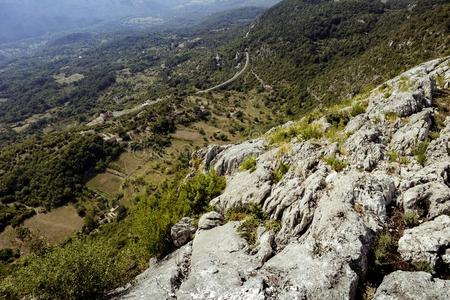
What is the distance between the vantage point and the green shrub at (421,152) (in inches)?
802

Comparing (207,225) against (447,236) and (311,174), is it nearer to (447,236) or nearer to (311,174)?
(311,174)

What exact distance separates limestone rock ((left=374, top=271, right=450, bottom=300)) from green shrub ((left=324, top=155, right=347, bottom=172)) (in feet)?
29.5

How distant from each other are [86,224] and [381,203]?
324 ft

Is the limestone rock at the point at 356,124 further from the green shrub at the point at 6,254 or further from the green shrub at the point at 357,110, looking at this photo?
the green shrub at the point at 6,254

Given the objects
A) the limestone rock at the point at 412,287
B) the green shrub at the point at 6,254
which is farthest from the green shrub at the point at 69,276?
the green shrub at the point at 6,254

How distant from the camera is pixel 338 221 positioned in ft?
55.5

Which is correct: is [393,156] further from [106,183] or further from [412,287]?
[106,183]

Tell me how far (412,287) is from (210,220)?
1385cm

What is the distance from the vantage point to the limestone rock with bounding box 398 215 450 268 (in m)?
14.5

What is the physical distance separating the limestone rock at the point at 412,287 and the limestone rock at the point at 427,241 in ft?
3.42

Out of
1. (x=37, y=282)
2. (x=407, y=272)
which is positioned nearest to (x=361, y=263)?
(x=407, y=272)

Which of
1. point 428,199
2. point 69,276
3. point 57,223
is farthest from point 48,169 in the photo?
point 428,199

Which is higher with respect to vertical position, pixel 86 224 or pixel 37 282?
pixel 37 282

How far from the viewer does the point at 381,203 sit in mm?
17672
